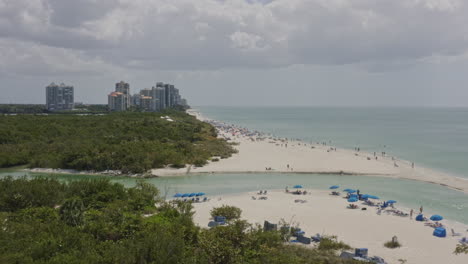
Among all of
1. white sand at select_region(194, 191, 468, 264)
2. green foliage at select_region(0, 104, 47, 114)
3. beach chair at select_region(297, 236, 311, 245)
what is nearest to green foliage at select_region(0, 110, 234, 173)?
white sand at select_region(194, 191, 468, 264)

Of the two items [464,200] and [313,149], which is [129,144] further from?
[464,200]

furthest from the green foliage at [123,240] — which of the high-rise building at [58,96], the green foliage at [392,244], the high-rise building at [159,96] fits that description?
the high-rise building at [58,96]

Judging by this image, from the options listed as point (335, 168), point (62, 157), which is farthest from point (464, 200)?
point (62, 157)

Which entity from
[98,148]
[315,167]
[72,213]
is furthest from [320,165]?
[72,213]

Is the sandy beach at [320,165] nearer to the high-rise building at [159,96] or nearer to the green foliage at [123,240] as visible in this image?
the green foliage at [123,240]

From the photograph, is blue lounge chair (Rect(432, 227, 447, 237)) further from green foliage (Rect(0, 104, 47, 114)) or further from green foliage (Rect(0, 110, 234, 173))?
green foliage (Rect(0, 104, 47, 114))

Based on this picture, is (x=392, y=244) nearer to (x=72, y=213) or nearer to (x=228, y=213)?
(x=228, y=213)
